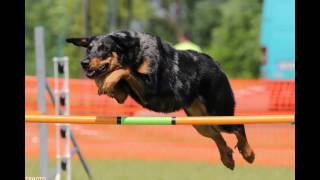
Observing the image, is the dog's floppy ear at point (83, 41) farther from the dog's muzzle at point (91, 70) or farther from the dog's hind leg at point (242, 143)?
the dog's hind leg at point (242, 143)

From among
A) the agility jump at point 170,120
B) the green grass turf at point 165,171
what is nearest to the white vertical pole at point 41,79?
the green grass turf at point 165,171

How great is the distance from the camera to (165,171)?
27.9 feet

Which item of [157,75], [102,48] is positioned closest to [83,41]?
[102,48]

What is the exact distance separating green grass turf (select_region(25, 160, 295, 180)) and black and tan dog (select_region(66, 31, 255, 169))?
204cm

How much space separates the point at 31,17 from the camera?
2786cm

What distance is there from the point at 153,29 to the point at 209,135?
28.9 metres

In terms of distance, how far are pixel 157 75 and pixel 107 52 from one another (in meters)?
0.41

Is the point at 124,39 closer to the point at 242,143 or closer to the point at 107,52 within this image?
the point at 107,52

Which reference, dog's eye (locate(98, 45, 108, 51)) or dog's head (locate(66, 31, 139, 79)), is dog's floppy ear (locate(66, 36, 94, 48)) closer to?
dog's head (locate(66, 31, 139, 79))

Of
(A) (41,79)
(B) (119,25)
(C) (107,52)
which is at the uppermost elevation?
(B) (119,25)

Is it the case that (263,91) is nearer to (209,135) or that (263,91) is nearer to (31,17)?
(209,135)

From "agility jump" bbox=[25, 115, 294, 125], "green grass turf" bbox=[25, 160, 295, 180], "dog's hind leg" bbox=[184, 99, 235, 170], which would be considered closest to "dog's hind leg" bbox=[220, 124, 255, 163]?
"dog's hind leg" bbox=[184, 99, 235, 170]

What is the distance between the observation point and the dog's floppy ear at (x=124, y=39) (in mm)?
4879

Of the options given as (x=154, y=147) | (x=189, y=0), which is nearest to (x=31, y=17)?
(x=189, y=0)
